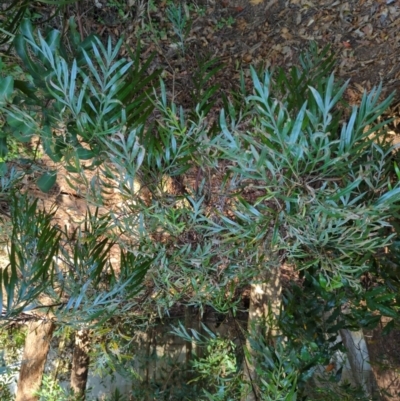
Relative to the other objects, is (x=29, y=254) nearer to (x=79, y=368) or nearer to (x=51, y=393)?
(x=51, y=393)

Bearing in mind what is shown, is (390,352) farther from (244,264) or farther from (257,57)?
(257,57)

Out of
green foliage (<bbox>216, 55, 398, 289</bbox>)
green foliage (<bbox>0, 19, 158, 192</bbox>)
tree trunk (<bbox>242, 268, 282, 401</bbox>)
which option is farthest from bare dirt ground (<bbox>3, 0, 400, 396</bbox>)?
tree trunk (<bbox>242, 268, 282, 401</bbox>)

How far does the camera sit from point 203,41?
1.81 meters

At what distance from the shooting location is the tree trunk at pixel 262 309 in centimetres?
192

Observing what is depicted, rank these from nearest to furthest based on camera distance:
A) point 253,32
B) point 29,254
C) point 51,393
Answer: point 29,254
point 253,32
point 51,393

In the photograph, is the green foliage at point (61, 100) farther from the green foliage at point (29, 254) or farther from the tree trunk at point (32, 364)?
the tree trunk at point (32, 364)

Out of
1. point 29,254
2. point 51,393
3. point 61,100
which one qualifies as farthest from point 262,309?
point 61,100

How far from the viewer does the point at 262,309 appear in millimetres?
2088

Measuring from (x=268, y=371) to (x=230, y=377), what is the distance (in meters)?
0.46

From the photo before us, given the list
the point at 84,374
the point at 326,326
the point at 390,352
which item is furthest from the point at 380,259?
the point at 84,374

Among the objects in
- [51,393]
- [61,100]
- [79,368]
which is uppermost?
[61,100]

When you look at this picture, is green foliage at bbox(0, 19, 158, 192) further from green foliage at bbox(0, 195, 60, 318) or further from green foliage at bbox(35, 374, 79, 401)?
green foliage at bbox(35, 374, 79, 401)

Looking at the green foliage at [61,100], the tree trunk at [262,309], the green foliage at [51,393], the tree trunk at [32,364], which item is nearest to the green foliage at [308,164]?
the green foliage at [61,100]

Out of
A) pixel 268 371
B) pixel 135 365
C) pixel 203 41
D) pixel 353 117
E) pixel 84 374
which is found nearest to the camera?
pixel 353 117
